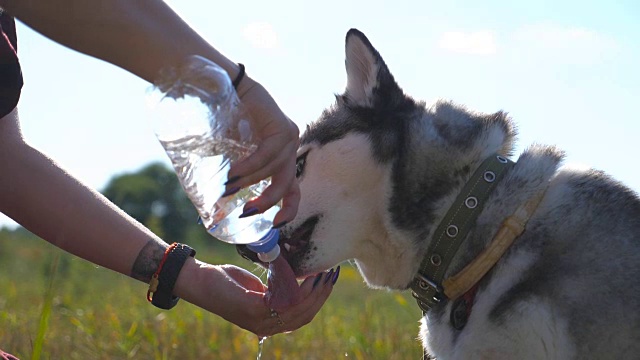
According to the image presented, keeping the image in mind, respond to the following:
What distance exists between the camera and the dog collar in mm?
2797

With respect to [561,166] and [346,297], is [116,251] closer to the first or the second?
[561,166]

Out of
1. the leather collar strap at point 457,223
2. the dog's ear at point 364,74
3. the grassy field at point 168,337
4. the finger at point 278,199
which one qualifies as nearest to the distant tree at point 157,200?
the grassy field at point 168,337

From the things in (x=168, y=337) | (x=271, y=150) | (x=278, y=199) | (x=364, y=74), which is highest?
(x=364, y=74)

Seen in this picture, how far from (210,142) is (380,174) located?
0.91 m

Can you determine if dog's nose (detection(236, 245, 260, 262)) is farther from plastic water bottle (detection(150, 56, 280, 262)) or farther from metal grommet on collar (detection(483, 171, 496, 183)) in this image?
metal grommet on collar (detection(483, 171, 496, 183))

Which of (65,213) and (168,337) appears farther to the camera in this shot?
(168,337)

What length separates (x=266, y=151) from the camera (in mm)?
1946

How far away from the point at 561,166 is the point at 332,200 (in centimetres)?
92

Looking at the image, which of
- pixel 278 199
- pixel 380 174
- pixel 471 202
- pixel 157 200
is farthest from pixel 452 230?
pixel 157 200

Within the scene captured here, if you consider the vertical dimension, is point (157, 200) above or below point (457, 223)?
below

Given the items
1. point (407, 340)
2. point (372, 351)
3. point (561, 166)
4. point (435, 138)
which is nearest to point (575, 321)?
point (561, 166)

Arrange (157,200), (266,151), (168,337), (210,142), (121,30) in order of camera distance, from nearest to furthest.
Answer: (121,30), (266,151), (210,142), (168,337), (157,200)

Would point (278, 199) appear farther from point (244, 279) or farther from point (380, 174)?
point (380, 174)

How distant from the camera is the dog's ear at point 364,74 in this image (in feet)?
10.5
